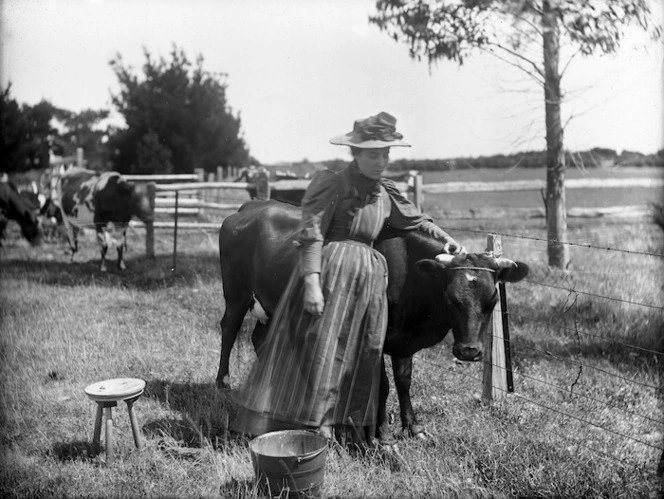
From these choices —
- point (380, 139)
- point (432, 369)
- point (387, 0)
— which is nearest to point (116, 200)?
point (387, 0)

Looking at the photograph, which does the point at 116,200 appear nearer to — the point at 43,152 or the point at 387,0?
the point at 387,0

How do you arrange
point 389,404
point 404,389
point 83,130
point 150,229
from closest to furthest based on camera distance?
point 404,389 < point 389,404 < point 150,229 < point 83,130

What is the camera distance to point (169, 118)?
30.5 metres

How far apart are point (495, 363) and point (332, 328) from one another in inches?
77.9

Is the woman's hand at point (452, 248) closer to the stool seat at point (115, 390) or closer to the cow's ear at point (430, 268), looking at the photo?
the cow's ear at point (430, 268)

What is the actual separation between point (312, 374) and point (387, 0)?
7.59m

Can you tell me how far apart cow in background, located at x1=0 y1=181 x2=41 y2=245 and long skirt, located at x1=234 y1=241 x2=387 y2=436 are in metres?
12.0

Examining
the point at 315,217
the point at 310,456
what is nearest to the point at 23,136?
the point at 315,217

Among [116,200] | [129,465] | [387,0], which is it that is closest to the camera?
[129,465]

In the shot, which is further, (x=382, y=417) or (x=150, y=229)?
(x=150, y=229)

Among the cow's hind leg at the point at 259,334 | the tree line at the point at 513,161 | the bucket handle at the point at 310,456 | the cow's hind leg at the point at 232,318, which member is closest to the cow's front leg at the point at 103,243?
the cow's hind leg at the point at 232,318

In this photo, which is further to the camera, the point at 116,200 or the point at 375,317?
the point at 116,200

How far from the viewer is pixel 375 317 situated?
11.9 feet

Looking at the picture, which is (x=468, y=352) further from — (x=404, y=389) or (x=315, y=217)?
(x=315, y=217)
